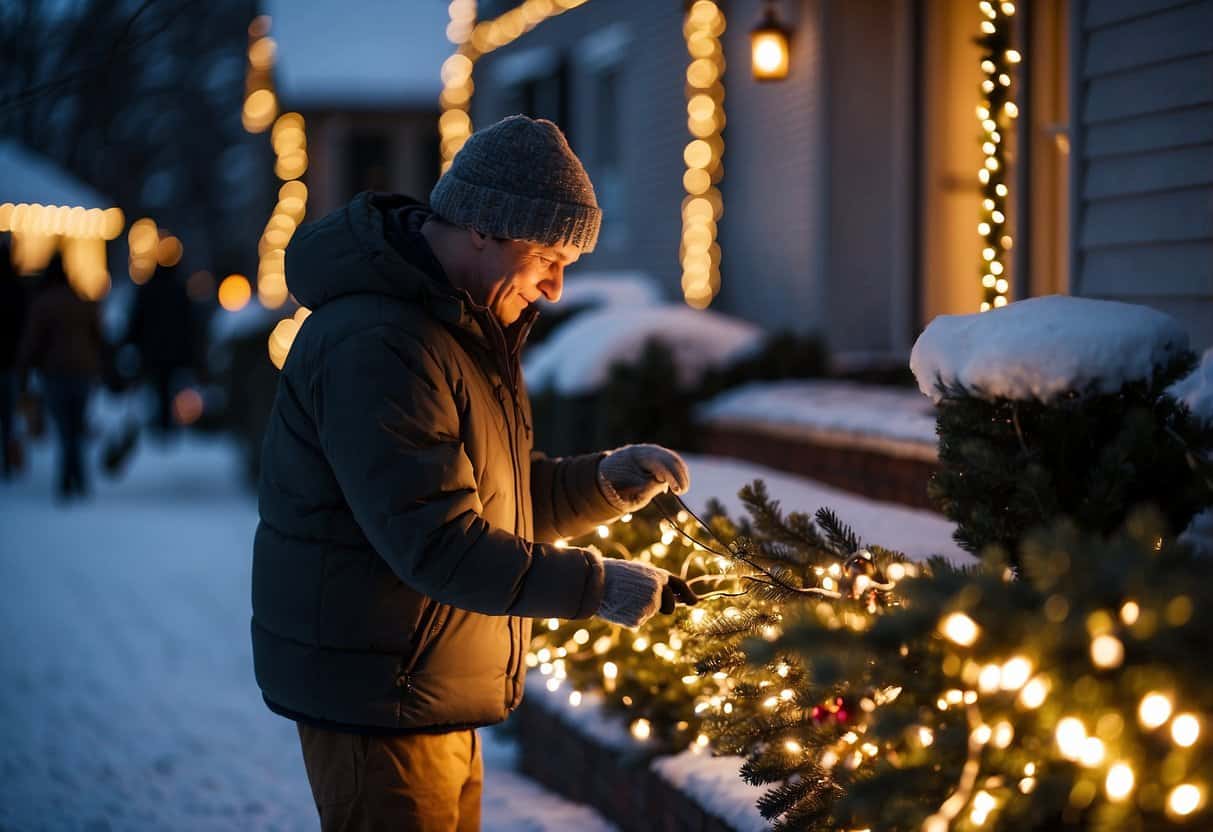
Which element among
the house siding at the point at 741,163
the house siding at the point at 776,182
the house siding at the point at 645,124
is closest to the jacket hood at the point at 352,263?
the house siding at the point at 776,182

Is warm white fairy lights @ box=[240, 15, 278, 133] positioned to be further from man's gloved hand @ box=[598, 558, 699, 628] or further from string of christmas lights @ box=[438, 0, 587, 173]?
man's gloved hand @ box=[598, 558, 699, 628]

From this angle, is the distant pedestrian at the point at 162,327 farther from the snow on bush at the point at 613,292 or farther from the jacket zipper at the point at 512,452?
the jacket zipper at the point at 512,452

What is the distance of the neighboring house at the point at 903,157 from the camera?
4.91 metres

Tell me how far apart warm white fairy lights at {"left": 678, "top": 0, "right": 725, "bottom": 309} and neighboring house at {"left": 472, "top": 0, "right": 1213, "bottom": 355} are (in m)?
0.10

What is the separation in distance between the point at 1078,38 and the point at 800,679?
3443 mm

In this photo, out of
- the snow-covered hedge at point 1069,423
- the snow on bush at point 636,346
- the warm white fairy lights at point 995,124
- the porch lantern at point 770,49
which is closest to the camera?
the snow-covered hedge at point 1069,423

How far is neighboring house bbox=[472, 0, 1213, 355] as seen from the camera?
4910 millimetres

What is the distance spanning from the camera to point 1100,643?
1.82m

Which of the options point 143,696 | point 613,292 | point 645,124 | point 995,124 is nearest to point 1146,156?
point 995,124

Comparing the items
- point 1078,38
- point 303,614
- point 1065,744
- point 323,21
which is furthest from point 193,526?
point 323,21

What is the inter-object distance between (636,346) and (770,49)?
6.49ft

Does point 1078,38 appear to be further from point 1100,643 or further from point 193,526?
point 193,526

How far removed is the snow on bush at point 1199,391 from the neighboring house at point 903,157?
168 centimetres

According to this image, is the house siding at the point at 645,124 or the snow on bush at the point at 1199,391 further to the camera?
the house siding at the point at 645,124
